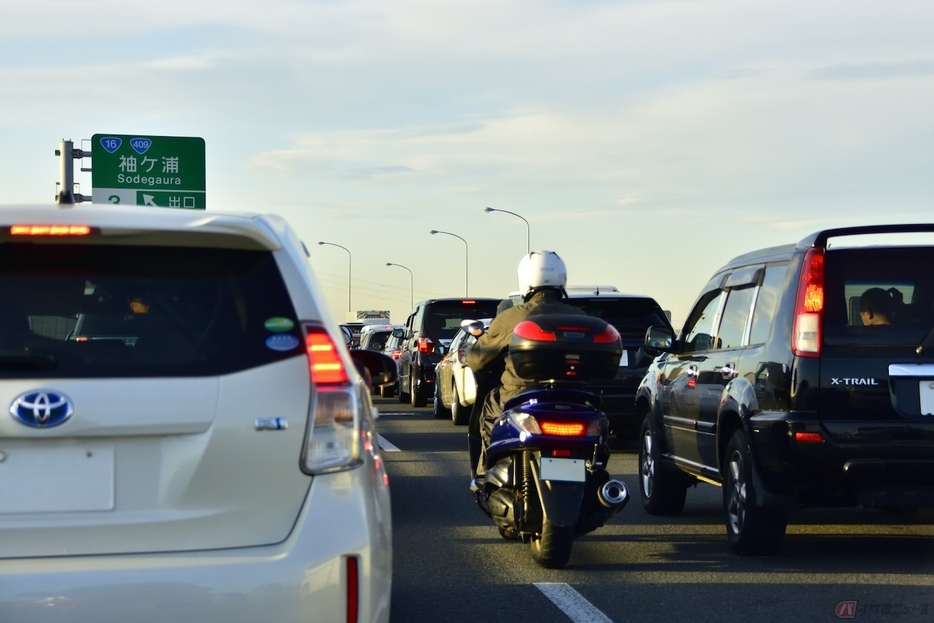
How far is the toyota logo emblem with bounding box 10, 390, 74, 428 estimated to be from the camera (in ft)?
12.2

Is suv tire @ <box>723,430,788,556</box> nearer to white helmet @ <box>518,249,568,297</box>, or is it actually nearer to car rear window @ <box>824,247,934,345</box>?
car rear window @ <box>824,247,934,345</box>

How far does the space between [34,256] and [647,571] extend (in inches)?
187

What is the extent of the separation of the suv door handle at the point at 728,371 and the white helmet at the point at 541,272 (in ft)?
4.01

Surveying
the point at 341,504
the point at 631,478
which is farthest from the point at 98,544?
the point at 631,478

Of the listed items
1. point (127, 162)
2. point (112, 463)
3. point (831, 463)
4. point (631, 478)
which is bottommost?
point (631, 478)

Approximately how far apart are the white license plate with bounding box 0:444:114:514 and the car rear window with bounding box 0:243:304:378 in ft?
0.73

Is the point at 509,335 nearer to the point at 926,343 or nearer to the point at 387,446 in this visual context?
the point at 926,343

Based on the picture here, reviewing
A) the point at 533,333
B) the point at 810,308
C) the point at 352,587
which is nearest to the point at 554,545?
the point at 533,333

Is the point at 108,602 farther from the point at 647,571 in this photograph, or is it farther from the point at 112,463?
the point at 647,571

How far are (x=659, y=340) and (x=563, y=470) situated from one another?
8.20 ft

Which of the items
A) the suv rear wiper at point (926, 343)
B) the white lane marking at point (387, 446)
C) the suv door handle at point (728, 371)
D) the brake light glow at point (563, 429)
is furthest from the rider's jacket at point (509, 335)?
the white lane marking at point (387, 446)

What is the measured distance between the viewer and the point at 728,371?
8625 mm

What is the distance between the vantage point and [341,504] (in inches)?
153

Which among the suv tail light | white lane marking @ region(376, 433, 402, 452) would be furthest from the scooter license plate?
white lane marking @ region(376, 433, 402, 452)
